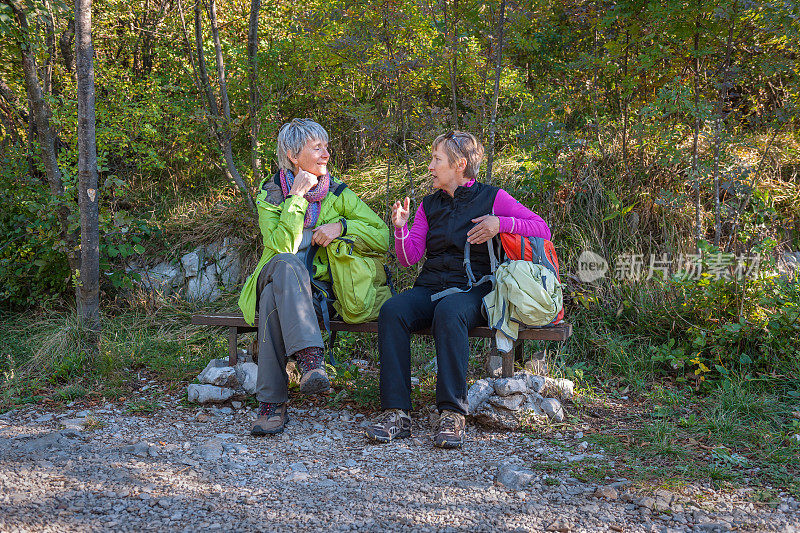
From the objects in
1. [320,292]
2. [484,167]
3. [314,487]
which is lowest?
[314,487]

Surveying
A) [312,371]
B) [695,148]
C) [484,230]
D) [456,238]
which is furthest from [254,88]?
[695,148]

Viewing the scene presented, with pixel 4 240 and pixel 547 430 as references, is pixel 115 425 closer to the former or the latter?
pixel 547 430

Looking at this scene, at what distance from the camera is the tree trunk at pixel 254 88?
219 inches

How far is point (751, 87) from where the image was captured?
592 centimetres

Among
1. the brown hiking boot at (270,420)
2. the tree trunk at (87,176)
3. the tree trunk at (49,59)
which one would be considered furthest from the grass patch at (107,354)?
the tree trunk at (49,59)

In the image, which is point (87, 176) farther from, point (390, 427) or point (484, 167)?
point (484, 167)

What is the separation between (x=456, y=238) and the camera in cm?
377

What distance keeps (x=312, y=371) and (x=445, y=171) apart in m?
1.35

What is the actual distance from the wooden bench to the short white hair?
97cm

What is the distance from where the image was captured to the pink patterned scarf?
3.85m

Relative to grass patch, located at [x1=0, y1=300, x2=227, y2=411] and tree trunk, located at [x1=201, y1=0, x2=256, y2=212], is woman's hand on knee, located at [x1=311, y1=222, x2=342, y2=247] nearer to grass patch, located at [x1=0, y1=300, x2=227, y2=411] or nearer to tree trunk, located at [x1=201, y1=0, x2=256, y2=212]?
grass patch, located at [x1=0, y1=300, x2=227, y2=411]

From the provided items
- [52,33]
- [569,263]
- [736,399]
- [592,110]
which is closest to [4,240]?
[52,33]

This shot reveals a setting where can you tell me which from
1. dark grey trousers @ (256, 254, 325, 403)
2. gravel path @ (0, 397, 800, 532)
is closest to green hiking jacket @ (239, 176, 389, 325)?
dark grey trousers @ (256, 254, 325, 403)

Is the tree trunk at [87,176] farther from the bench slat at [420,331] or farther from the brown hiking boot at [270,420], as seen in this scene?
the brown hiking boot at [270,420]
